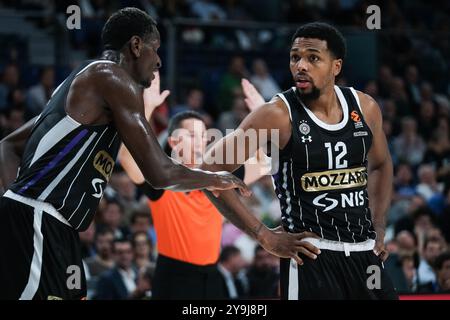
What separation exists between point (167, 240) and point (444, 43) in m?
7.93

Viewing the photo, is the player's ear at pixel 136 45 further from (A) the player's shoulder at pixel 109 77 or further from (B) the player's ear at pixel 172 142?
(B) the player's ear at pixel 172 142

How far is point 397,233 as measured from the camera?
934 centimetres

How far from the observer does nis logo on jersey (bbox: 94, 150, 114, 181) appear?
13.4ft

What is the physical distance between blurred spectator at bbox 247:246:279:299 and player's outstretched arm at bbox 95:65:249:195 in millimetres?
4133

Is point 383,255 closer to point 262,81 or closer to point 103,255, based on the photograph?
point 103,255

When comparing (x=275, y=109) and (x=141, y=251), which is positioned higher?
(x=275, y=109)

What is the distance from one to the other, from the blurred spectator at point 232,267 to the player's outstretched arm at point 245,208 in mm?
3773

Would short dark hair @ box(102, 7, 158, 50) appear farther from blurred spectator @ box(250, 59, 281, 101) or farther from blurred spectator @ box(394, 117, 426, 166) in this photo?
blurred spectator @ box(394, 117, 426, 166)

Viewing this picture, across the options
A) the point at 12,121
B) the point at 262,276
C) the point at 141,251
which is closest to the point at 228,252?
the point at 262,276

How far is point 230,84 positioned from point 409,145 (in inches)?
107

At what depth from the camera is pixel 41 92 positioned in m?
10.1

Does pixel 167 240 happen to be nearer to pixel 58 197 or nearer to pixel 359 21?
pixel 58 197

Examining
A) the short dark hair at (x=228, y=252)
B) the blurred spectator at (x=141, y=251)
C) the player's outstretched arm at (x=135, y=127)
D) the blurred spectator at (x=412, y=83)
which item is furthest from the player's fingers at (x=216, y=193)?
the blurred spectator at (x=412, y=83)

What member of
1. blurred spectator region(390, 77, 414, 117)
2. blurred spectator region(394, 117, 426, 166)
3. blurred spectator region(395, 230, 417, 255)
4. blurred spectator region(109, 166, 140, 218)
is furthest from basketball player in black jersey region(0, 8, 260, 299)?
blurred spectator region(390, 77, 414, 117)
